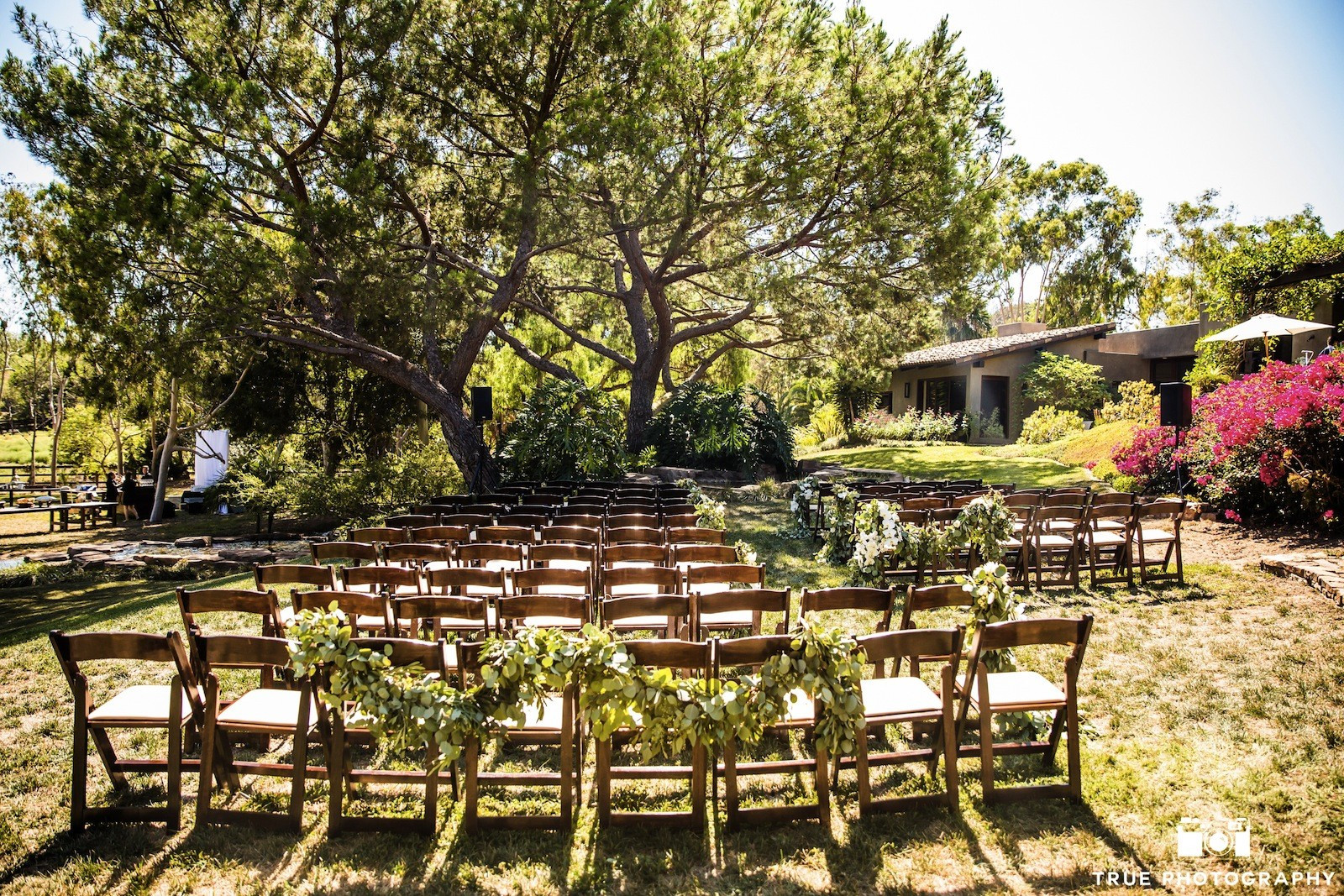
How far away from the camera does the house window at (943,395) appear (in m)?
26.7

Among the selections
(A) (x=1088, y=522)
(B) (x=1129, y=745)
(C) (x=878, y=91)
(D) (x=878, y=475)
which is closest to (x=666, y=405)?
(D) (x=878, y=475)

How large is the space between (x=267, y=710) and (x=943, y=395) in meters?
27.0

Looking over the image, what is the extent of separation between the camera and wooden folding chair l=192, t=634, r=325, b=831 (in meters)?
3.28

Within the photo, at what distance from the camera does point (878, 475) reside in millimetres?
15484

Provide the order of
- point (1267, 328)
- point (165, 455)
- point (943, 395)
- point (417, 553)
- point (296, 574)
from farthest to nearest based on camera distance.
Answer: point (943, 395) → point (165, 455) → point (1267, 328) → point (417, 553) → point (296, 574)

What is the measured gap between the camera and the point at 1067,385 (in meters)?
23.9

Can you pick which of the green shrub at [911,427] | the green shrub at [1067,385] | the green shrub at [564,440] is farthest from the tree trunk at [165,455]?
the green shrub at [1067,385]

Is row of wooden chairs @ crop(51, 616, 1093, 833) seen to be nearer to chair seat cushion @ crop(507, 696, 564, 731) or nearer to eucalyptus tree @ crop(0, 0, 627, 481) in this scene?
chair seat cushion @ crop(507, 696, 564, 731)

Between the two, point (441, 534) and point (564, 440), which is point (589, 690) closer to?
point (441, 534)

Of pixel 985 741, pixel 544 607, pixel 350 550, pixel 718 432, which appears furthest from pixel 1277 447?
pixel 350 550

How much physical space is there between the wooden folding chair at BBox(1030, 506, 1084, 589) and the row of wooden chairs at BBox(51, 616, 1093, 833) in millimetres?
3910

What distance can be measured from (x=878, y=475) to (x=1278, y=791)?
1218 centimetres

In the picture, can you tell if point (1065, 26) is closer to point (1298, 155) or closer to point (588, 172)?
point (588, 172)

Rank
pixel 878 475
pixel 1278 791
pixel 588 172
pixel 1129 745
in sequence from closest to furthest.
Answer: pixel 1278 791
pixel 1129 745
pixel 588 172
pixel 878 475
